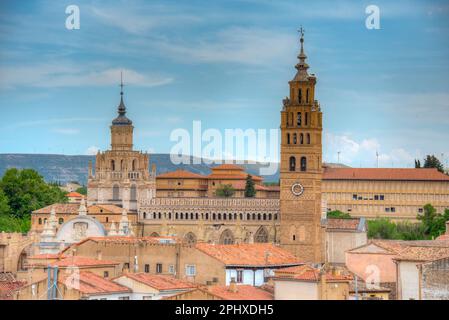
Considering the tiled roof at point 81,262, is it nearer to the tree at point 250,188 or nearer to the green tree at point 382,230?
the green tree at point 382,230

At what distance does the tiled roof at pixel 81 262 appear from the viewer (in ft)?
138

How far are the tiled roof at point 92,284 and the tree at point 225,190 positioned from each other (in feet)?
146

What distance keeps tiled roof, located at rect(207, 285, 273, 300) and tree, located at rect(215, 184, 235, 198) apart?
143 feet

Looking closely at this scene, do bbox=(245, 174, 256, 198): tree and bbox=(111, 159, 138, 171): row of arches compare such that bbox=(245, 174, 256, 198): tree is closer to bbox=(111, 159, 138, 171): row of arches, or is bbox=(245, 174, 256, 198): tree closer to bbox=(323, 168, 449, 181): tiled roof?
bbox=(111, 159, 138, 171): row of arches

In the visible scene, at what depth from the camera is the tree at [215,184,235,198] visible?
8412cm

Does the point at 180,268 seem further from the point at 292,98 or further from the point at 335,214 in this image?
the point at 335,214

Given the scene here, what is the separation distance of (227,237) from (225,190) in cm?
1299

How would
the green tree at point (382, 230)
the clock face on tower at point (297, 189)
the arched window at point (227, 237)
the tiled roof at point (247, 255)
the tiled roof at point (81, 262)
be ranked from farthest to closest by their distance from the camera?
the green tree at point (382, 230), the arched window at point (227, 237), the clock face on tower at point (297, 189), the tiled roof at point (247, 255), the tiled roof at point (81, 262)

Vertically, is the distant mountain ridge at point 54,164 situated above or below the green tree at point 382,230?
above

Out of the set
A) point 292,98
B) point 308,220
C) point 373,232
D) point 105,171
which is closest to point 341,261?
point 308,220

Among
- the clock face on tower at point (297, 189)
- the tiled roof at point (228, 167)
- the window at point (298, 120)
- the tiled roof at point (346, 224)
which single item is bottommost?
the tiled roof at point (346, 224)

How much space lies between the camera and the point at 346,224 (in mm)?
63844

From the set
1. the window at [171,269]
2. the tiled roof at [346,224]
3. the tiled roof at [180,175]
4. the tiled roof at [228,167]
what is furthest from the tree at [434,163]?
the window at [171,269]
